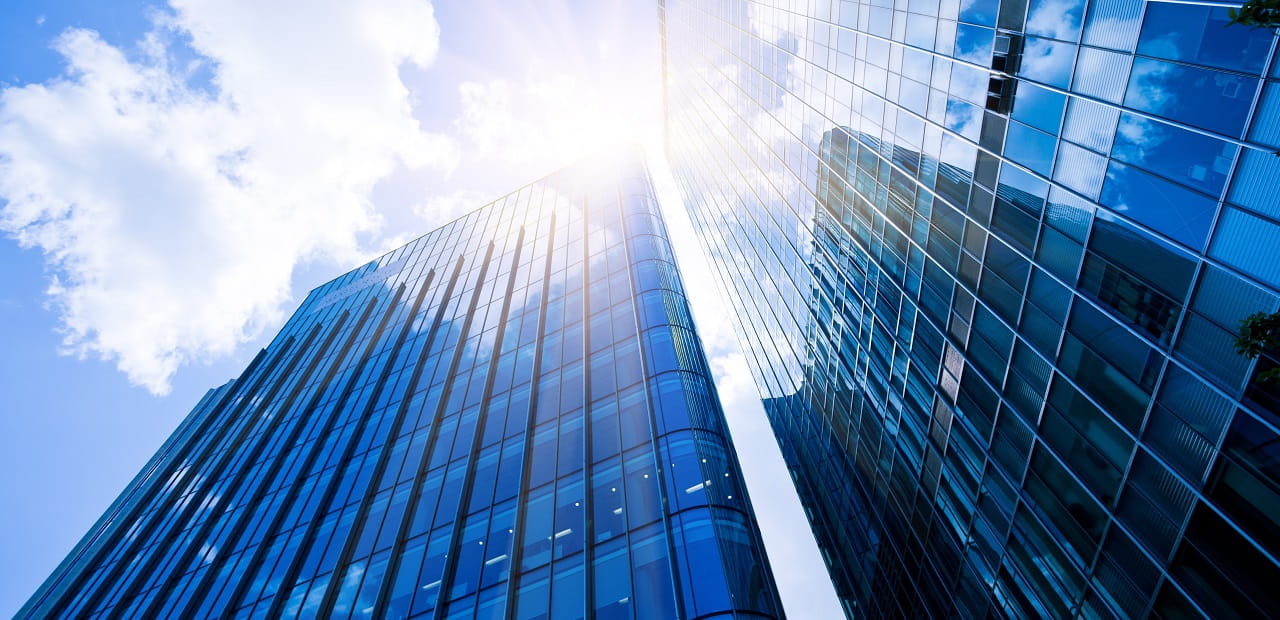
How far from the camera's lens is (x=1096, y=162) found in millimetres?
13867

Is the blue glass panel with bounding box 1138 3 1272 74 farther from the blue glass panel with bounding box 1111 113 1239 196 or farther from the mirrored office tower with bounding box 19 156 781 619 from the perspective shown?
the mirrored office tower with bounding box 19 156 781 619

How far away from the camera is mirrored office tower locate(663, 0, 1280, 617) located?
11312 millimetres

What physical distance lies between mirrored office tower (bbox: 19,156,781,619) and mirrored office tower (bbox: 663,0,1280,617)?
784 centimetres

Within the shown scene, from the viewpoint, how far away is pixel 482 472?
22688 mm

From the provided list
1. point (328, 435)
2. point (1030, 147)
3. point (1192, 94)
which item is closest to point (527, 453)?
point (328, 435)

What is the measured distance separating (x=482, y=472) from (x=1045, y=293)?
59.0 feet

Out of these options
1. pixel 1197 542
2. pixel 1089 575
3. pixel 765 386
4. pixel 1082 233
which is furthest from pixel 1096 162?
pixel 765 386

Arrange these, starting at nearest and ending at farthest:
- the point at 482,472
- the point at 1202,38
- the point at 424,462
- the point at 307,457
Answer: the point at 1202,38
the point at 482,472
the point at 424,462
the point at 307,457

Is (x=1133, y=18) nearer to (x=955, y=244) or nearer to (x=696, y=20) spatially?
(x=955, y=244)

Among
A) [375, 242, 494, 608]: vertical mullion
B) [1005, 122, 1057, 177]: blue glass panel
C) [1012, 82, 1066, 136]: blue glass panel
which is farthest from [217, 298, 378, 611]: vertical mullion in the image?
[1012, 82, 1066, 136]: blue glass panel

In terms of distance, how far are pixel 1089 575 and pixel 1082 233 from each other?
838 cm

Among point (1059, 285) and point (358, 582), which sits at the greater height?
point (1059, 285)

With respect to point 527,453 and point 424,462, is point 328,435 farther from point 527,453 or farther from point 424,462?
point 527,453

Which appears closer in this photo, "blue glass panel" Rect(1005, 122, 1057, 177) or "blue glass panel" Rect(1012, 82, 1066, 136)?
"blue glass panel" Rect(1012, 82, 1066, 136)
